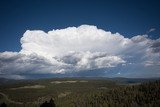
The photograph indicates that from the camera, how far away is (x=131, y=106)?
19988 centimetres

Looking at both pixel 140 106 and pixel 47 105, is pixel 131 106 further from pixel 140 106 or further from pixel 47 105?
pixel 47 105

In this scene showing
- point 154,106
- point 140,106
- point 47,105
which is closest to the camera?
point 47,105

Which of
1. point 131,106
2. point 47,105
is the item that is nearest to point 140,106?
point 131,106

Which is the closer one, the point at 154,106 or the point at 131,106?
the point at 154,106

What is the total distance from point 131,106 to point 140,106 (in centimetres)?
809

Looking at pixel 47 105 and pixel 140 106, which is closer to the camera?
pixel 47 105

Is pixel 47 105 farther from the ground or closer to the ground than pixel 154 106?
farther from the ground

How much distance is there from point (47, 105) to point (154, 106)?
12115 centimetres

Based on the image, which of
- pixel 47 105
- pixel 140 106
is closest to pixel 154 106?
pixel 140 106

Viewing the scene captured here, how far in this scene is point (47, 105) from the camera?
292ft

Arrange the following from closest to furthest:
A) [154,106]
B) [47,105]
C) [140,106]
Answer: [47,105] → [154,106] → [140,106]

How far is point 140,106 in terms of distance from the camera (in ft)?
654

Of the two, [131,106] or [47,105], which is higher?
[47,105]

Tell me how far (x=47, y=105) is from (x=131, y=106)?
129 m
